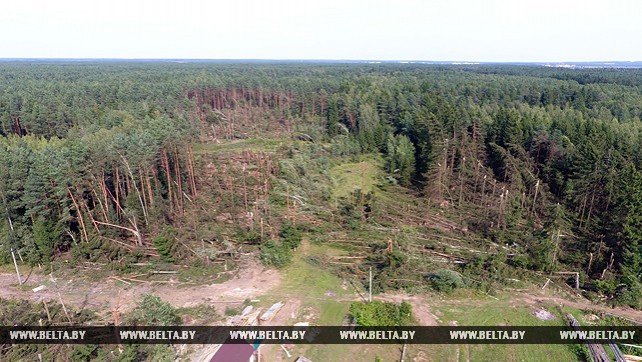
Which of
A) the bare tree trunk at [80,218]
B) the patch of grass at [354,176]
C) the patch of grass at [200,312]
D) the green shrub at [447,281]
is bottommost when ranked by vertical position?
the patch of grass at [200,312]

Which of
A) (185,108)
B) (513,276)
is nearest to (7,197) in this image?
(513,276)

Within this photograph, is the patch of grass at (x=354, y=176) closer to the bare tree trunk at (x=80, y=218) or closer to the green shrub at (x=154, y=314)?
the bare tree trunk at (x=80, y=218)

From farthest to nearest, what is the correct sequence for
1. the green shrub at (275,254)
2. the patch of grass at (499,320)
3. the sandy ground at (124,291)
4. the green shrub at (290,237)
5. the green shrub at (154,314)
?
1. the green shrub at (290,237)
2. the green shrub at (275,254)
3. the sandy ground at (124,291)
4. the green shrub at (154,314)
5. the patch of grass at (499,320)

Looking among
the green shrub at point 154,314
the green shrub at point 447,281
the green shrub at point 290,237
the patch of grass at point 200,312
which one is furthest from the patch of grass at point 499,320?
the green shrub at point 154,314

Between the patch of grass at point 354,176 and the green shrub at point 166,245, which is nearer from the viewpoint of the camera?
the green shrub at point 166,245

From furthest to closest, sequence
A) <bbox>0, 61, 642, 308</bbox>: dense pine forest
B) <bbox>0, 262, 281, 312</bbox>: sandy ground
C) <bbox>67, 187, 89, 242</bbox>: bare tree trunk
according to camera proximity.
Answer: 1. <bbox>67, 187, 89, 242</bbox>: bare tree trunk
2. <bbox>0, 61, 642, 308</bbox>: dense pine forest
3. <bbox>0, 262, 281, 312</bbox>: sandy ground

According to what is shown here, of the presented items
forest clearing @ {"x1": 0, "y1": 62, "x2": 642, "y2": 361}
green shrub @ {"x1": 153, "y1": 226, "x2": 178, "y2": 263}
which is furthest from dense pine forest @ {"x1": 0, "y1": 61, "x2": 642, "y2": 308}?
forest clearing @ {"x1": 0, "y1": 62, "x2": 642, "y2": 361}

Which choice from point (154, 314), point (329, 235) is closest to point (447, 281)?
point (329, 235)

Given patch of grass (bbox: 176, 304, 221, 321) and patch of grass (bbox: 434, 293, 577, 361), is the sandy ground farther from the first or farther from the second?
patch of grass (bbox: 434, 293, 577, 361)

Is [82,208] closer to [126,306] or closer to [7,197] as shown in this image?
[7,197]
